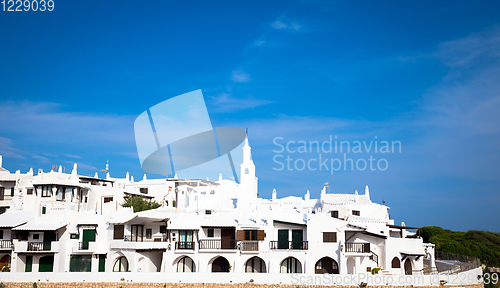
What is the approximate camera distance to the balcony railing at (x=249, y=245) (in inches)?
1593

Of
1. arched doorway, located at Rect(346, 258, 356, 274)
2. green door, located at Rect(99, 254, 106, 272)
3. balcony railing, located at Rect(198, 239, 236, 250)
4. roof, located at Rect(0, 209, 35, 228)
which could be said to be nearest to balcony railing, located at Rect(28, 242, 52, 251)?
roof, located at Rect(0, 209, 35, 228)

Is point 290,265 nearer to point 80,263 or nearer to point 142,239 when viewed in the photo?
point 142,239

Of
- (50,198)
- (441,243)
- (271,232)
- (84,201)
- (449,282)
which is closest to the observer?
(449,282)

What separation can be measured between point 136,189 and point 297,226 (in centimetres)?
3556

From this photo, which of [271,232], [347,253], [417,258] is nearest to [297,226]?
[271,232]

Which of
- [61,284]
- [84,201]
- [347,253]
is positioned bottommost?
[61,284]

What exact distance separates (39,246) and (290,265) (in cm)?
2280

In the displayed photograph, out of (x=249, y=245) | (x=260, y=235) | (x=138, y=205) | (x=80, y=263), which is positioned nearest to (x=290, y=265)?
(x=260, y=235)

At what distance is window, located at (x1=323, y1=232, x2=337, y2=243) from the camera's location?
39.5m

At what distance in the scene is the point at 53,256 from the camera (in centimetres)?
4259

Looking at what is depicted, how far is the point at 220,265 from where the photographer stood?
42.0m

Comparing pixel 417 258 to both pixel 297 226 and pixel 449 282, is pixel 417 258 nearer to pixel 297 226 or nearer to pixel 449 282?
pixel 449 282

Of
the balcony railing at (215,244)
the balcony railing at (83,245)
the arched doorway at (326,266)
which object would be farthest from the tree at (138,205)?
the arched doorway at (326,266)

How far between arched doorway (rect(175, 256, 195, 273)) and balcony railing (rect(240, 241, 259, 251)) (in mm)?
5297
